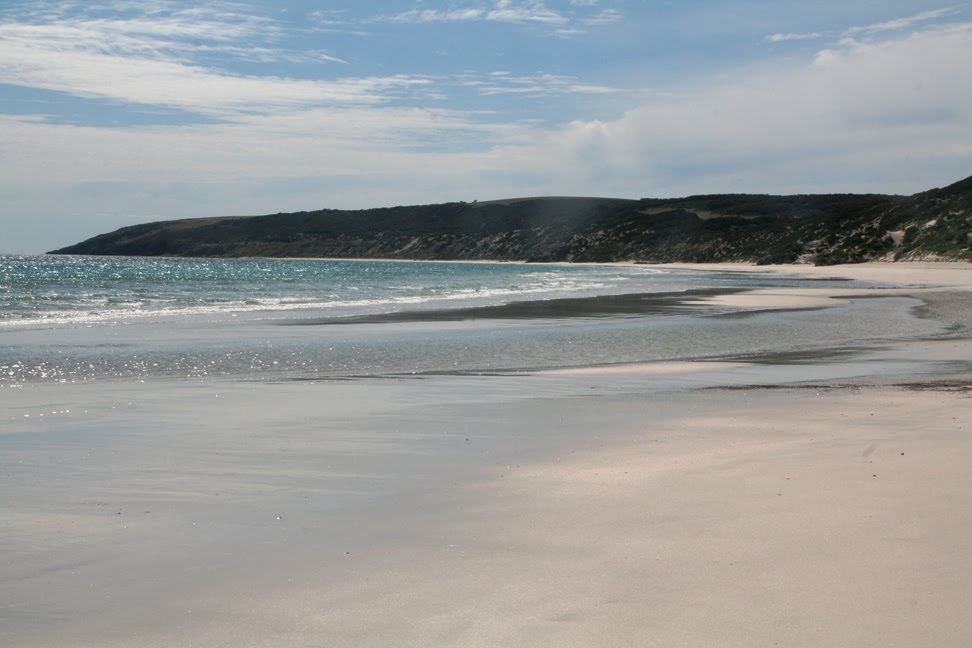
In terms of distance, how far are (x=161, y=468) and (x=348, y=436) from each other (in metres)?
1.71

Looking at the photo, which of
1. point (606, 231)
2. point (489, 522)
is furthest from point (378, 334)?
point (606, 231)

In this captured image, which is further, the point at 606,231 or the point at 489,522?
the point at 606,231

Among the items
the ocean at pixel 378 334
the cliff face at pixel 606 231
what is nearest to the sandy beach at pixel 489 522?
the ocean at pixel 378 334

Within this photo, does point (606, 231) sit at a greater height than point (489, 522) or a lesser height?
greater

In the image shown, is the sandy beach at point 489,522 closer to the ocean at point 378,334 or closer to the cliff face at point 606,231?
the ocean at point 378,334

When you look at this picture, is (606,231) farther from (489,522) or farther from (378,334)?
(489,522)

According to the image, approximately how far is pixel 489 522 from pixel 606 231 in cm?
11958

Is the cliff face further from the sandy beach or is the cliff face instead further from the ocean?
the sandy beach

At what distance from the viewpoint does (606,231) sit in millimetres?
123250

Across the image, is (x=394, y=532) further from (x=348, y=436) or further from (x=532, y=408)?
(x=532, y=408)

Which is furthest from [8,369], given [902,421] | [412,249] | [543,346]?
[412,249]

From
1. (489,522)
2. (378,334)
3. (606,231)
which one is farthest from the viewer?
(606,231)

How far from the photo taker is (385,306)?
31156 mm

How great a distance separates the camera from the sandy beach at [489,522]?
12.9 ft
